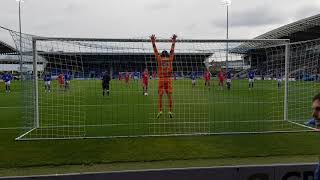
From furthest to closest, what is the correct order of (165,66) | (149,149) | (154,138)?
(165,66), (154,138), (149,149)

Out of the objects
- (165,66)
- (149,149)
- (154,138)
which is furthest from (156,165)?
(165,66)

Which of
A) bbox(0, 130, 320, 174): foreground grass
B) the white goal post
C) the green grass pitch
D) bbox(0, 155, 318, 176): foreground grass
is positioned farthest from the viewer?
the white goal post

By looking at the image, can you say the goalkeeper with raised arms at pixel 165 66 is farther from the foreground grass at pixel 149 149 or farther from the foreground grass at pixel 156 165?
the foreground grass at pixel 156 165

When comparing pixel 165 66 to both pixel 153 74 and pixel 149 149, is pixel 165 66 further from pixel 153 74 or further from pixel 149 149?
pixel 149 149

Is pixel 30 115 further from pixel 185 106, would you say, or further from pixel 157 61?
pixel 185 106

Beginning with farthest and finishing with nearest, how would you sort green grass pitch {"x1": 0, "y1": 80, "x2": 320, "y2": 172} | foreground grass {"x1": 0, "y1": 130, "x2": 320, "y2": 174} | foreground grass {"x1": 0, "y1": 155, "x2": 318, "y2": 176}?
green grass pitch {"x1": 0, "y1": 80, "x2": 320, "y2": 172}
foreground grass {"x1": 0, "y1": 130, "x2": 320, "y2": 174}
foreground grass {"x1": 0, "y1": 155, "x2": 318, "y2": 176}

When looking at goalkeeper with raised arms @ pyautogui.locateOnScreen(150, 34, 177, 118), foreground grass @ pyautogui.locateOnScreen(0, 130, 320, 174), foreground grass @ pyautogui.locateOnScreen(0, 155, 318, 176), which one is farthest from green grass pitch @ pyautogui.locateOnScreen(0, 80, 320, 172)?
goalkeeper with raised arms @ pyautogui.locateOnScreen(150, 34, 177, 118)

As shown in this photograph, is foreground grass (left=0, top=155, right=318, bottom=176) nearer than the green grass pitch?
Yes

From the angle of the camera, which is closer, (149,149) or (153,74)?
(149,149)

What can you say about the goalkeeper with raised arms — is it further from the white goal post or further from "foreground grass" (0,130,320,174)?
"foreground grass" (0,130,320,174)

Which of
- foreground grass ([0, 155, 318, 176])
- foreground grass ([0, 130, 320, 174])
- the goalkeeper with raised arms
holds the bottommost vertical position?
foreground grass ([0, 155, 318, 176])

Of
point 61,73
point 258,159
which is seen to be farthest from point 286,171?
point 61,73

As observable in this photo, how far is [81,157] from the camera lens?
10500 millimetres

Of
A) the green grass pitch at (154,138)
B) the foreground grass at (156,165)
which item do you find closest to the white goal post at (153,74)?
the green grass pitch at (154,138)
